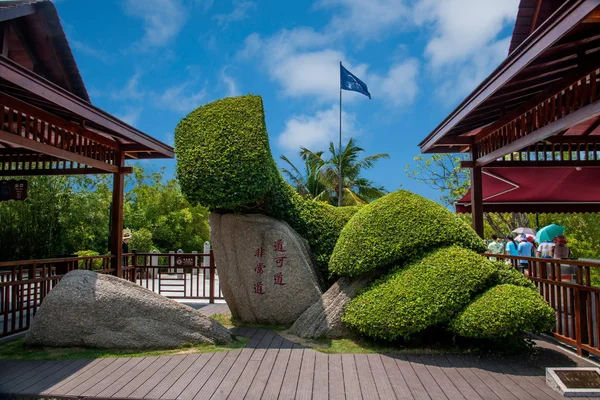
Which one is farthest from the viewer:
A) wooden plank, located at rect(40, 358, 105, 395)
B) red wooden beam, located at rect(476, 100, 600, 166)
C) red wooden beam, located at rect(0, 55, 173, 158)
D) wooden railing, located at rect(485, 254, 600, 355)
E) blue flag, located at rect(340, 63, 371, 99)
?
blue flag, located at rect(340, 63, 371, 99)

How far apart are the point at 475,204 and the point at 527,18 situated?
3433mm

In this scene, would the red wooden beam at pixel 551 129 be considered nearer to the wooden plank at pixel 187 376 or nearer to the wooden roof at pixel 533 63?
the wooden roof at pixel 533 63

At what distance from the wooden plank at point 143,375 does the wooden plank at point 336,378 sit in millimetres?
1893

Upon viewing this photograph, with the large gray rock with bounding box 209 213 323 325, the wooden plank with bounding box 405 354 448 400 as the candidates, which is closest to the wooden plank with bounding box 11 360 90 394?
the large gray rock with bounding box 209 213 323 325

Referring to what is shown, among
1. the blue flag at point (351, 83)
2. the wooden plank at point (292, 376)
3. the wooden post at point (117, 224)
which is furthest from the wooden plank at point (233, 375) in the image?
the blue flag at point (351, 83)

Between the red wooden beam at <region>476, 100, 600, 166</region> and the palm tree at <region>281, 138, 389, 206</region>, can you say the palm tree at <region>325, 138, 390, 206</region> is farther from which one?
the red wooden beam at <region>476, 100, 600, 166</region>

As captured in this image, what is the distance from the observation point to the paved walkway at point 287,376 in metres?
4.30

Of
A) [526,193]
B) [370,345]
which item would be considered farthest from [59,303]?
[526,193]

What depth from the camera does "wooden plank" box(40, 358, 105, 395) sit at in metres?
4.42

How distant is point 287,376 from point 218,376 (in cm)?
72

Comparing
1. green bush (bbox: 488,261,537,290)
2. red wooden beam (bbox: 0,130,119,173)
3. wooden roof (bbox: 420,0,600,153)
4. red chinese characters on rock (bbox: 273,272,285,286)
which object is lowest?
red chinese characters on rock (bbox: 273,272,285,286)

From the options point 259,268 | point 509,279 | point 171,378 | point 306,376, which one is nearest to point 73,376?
point 171,378

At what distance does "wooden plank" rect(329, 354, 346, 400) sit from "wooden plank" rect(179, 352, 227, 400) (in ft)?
4.17

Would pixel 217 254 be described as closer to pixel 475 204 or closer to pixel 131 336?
pixel 131 336
